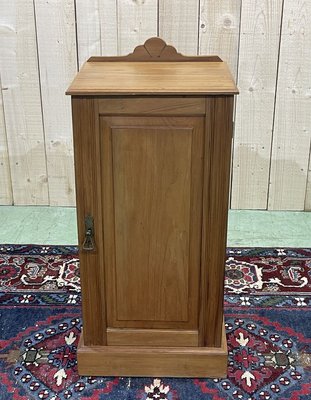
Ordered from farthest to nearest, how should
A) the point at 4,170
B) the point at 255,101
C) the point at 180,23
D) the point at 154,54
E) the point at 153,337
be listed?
the point at 4,170
the point at 255,101
the point at 180,23
the point at 154,54
the point at 153,337

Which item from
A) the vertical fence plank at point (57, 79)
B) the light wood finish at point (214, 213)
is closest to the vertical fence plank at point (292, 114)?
the vertical fence plank at point (57, 79)

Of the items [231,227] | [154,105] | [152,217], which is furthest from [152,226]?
[231,227]

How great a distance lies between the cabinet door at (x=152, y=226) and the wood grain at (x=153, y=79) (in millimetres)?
72

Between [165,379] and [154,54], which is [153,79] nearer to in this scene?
[154,54]

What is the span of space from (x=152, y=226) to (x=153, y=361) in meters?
0.43

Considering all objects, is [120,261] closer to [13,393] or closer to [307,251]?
[13,393]

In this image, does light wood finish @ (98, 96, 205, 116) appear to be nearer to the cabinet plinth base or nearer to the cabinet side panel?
the cabinet side panel

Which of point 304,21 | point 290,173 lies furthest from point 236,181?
point 304,21

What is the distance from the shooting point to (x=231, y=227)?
8.66 feet

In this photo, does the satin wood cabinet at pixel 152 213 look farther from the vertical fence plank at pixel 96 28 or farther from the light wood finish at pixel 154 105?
the vertical fence plank at pixel 96 28

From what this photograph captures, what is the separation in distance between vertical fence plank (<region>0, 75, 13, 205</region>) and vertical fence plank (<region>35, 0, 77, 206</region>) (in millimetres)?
197

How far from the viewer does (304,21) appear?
2.46 m

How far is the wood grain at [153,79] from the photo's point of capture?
143 centimetres

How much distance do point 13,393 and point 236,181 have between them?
148 centimetres
